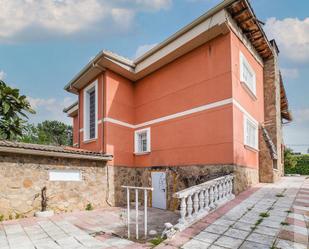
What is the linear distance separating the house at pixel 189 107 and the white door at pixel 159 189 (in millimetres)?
46

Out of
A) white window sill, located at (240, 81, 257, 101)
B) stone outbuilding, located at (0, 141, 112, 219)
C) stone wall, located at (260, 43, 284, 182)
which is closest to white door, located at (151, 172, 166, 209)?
stone outbuilding, located at (0, 141, 112, 219)

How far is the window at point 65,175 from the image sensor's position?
29.1 ft

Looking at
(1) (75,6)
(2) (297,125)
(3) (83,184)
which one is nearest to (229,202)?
(3) (83,184)

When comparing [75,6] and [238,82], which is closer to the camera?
[238,82]

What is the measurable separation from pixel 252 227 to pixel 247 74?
25.5 ft

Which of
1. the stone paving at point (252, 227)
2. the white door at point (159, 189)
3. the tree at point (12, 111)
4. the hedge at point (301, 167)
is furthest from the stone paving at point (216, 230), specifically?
the hedge at point (301, 167)

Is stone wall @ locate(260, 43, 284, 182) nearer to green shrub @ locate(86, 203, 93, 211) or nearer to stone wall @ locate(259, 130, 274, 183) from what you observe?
stone wall @ locate(259, 130, 274, 183)

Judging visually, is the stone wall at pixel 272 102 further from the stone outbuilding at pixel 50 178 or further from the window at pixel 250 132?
the stone outbuilding at pixel 50 178

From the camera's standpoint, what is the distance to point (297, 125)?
805 inches

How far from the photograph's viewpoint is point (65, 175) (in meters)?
9.27

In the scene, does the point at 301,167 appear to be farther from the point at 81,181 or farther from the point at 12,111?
the point at 12,111

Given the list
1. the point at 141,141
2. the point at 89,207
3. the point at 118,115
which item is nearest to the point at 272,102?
the point at 141,141

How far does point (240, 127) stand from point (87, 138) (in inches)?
331

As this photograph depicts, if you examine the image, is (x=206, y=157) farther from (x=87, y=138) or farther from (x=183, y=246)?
(x=87, y=138)
